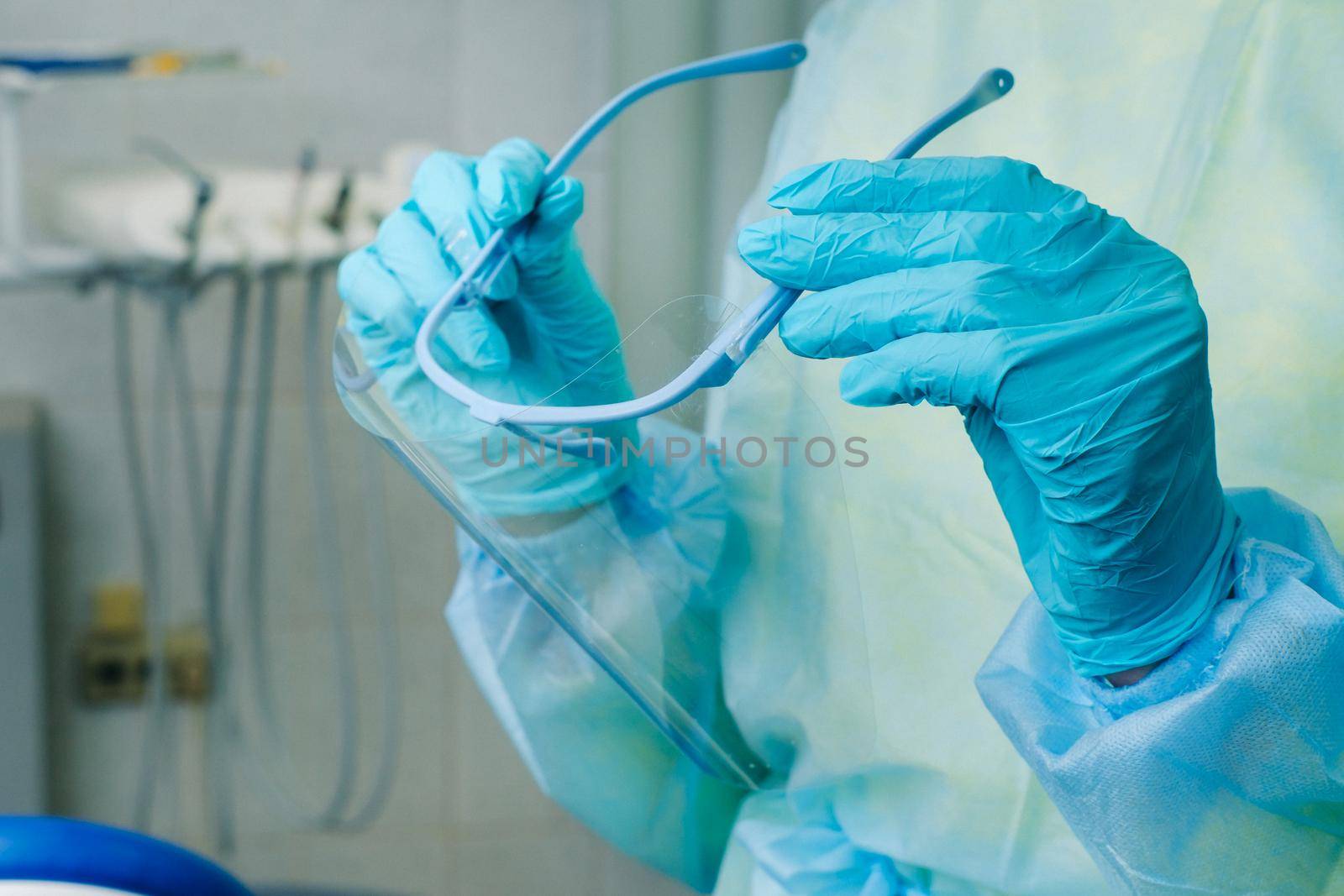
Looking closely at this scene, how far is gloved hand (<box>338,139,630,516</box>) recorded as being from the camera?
0.62 meters

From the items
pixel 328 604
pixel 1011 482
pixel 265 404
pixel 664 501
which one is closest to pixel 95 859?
pixel 664 501

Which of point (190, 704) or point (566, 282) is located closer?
point (566, 282)

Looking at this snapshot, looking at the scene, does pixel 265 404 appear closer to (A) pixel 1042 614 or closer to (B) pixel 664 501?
(B) pixel 664 501

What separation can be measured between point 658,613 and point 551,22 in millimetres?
1324

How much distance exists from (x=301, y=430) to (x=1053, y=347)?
142cm

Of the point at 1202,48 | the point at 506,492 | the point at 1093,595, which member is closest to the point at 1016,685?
the point at 1093,595

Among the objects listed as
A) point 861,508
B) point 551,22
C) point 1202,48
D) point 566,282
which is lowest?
point 861,508

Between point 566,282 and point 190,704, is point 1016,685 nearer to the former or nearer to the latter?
point 566,282

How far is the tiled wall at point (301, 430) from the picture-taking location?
63.0 inches

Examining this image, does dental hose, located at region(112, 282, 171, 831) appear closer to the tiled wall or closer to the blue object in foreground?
the tiled wall

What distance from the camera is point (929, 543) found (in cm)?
68

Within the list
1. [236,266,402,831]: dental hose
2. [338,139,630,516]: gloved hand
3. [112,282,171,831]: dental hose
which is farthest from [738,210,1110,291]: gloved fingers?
[112,282,171,831]: dental hose

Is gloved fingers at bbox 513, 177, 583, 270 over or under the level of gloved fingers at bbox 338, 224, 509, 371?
over

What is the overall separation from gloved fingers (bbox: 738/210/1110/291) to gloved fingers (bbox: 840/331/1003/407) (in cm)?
4
